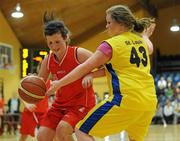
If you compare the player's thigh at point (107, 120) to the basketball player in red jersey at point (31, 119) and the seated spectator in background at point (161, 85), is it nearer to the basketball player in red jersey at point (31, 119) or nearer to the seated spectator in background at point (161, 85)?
the basketball player in red jersey at point (31, 119)

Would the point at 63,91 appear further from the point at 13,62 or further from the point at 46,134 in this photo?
the point at 13,62

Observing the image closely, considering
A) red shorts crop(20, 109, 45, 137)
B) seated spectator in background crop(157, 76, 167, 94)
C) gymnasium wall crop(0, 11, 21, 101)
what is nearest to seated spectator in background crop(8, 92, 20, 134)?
gymnasium wall crop(0, 11, 21, 101)

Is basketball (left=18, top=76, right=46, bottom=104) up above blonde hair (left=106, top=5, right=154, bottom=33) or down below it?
below

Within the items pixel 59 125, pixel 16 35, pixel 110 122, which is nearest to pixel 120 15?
pixel 110 122

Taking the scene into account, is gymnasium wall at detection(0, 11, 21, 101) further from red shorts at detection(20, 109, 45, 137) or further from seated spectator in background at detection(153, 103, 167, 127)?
red shorts at detection(20, 109, 45, 137)

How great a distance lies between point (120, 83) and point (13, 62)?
16.2m

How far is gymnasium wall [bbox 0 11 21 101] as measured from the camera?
18.8m

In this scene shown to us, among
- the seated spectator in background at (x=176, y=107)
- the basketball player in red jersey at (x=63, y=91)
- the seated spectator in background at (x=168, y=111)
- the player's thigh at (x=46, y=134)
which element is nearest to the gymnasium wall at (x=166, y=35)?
the seated spectator in background at (x=176, y=107)

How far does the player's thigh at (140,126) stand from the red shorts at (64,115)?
69cm

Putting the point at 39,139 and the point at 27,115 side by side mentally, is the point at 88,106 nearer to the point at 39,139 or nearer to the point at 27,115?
the point at 39,139

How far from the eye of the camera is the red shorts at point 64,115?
14.4ft

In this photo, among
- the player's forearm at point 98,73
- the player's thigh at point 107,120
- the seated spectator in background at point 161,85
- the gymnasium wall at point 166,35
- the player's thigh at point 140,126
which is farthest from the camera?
the gymnasium wall at point 166,35

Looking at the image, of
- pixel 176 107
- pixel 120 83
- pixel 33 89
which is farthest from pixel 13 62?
pixel 120 83

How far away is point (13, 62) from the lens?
19.5 m
